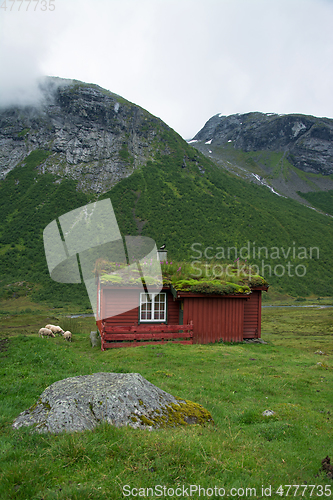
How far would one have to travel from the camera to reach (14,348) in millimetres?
12141

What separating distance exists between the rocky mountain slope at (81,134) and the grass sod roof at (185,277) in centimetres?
7131

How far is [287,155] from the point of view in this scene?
162 meters

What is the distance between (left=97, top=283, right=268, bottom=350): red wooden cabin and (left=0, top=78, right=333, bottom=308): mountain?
1329 inches

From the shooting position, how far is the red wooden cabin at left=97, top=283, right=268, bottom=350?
1608cm

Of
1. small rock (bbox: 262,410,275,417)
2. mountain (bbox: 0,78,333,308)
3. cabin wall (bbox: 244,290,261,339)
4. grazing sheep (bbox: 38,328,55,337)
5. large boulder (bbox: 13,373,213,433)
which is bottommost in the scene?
grazing sheep (bbox: 38,328,55,337)

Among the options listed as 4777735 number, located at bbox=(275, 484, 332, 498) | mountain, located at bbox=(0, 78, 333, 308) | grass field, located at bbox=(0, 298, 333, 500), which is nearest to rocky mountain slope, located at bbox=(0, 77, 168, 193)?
mountain, located at bbox=(0, 78, 333, 308)

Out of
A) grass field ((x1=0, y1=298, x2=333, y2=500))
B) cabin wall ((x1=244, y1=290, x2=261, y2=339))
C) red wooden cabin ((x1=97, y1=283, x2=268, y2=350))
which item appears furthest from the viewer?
cabin wall ((x1=244, y1=290, x2=261, y2=339))

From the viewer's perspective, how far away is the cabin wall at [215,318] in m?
16.7

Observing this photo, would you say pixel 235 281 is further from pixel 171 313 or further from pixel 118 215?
pixel 118 215

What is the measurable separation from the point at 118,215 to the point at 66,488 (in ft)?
244

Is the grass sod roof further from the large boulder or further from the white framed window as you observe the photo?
the large boulder

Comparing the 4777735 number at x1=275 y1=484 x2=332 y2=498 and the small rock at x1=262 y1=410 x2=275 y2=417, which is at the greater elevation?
the 4777735 number at x1=275 y1=484 x2=332 y2=498

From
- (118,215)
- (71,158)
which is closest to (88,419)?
(118,215)

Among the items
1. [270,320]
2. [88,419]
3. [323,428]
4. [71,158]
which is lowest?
[270,320]
